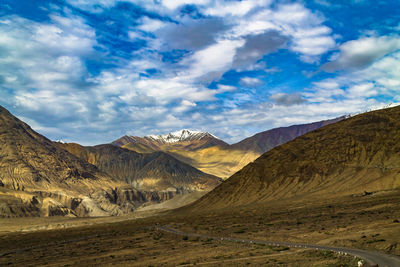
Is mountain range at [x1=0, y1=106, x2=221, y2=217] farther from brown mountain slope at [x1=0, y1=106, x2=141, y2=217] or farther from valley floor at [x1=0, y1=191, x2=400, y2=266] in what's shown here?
valley floor at [x1=0, y1=191, x2=400, y2=266]

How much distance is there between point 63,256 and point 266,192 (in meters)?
64.7

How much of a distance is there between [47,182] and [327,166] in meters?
123

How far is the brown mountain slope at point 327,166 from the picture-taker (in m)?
86.0

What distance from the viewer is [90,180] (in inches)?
7377

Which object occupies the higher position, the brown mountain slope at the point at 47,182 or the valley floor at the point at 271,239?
the brown mountain slope at the point at 47,182

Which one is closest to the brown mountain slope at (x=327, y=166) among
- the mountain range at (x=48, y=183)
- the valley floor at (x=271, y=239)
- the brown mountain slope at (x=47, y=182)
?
the valley floor at (x=271, y=239)

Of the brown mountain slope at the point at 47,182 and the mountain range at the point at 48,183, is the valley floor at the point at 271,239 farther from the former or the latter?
the brown mountain slope at the point at 47,182

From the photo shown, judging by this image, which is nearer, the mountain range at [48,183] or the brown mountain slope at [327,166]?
the brown mountain slope at [327,166]

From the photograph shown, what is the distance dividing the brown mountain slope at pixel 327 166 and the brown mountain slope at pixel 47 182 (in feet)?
220

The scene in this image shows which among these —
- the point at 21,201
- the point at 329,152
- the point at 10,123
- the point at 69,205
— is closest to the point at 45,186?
the point at 69,205

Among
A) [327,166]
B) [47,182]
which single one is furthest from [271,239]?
[47,182]

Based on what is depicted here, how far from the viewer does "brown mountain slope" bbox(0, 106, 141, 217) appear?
140875mm

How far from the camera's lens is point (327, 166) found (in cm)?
9750

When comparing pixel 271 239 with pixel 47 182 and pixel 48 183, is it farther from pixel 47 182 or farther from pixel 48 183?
pixel 47 182
